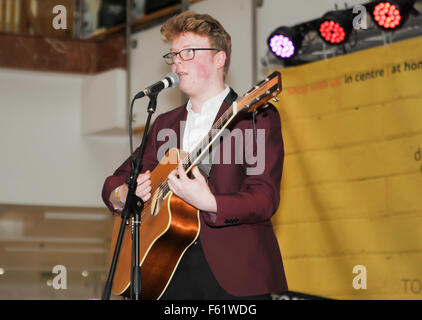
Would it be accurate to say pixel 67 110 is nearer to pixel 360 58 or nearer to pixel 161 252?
pixel 360 58

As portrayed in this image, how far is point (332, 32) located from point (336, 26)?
0.05 m

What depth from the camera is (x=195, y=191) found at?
2299 mm

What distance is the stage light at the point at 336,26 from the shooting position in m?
4.46

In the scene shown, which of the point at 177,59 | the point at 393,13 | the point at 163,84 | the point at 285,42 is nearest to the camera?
the point at 163,84

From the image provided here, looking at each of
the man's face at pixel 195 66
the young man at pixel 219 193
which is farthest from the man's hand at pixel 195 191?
the man's face at pixel 195 66

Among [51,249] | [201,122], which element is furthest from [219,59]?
[51,249]

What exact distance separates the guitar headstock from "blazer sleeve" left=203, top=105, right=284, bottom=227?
0.22 feet

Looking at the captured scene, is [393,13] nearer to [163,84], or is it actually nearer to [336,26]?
[336,26]

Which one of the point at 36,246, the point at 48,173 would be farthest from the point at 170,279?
the point at 36,246

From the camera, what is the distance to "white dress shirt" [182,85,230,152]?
258 centimetres

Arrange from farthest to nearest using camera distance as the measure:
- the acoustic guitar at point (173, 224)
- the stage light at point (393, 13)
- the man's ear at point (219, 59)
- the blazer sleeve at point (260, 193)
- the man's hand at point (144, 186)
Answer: the stage light at point (393, 13)
the man's ear at point (219, 59)
the man's hand at point (144, 186)
the acoustic guitar at point (173, 224)
the blazer sleeve at point (260, 193)

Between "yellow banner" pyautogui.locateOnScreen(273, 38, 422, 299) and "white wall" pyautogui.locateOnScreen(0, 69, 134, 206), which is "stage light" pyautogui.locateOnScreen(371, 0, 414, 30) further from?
"white wall" pyautogui.locateOnScreen(0, 69, 134, 206)

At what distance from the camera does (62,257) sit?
894cm

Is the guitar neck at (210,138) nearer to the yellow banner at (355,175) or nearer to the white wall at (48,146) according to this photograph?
the yellow banner at (355,175)
